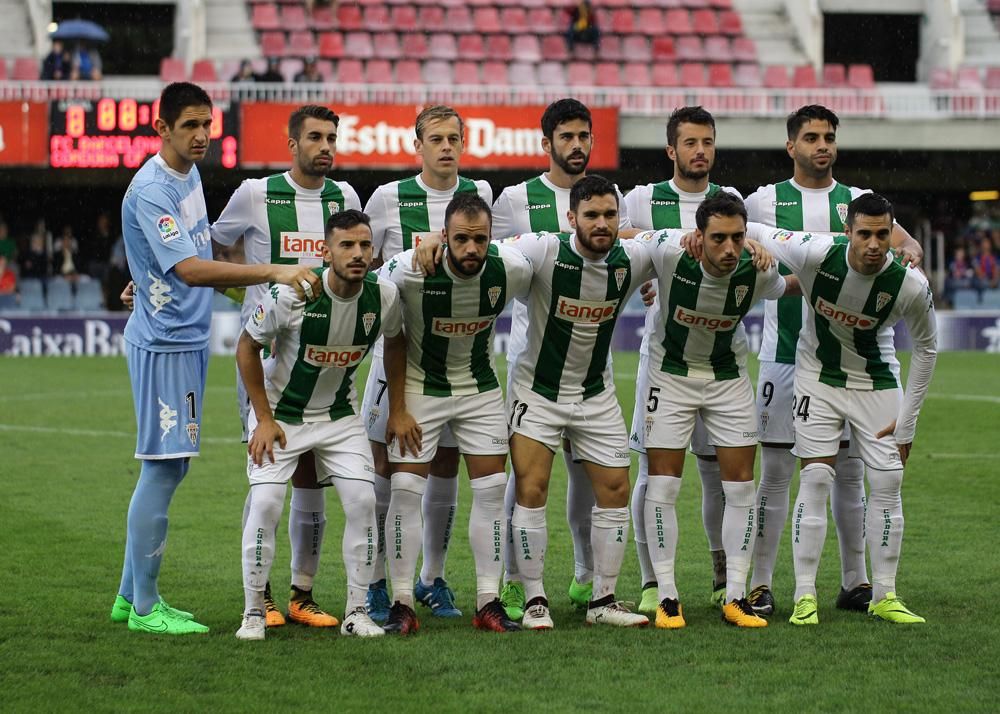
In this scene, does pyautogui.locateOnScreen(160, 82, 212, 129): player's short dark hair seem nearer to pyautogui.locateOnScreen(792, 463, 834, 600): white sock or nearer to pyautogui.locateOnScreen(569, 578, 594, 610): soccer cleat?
pyautogui.locateOnScreen(569, 578, 594, 610): soccer cleat

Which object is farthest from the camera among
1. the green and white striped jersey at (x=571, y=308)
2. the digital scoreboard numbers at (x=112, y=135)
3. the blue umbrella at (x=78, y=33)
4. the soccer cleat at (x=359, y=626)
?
the blue umbrella at (x=78, y=33)

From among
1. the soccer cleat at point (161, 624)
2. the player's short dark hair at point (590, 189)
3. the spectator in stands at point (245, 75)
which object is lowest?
the soccer cleat at point (161, 624)

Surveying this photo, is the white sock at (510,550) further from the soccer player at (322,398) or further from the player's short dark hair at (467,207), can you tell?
the player's short dark hair at (467,207)

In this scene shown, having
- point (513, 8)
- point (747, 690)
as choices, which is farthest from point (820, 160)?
point (513, 8)

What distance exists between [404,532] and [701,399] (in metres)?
1.35

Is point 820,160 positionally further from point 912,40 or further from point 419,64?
point 912,40

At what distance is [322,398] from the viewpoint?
5.76 m

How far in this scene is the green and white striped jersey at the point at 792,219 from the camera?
257 inches

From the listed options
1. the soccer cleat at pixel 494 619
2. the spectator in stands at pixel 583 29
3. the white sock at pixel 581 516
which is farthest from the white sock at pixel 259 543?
the spectator in stands at pixel 583 29

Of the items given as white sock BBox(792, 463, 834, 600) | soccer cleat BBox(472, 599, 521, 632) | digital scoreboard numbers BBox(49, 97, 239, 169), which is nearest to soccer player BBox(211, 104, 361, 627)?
soccer cleat BBox(472, 599, 521, 632)

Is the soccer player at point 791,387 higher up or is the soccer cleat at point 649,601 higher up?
the soccer player at point 791,387

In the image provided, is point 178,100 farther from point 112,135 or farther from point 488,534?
point 112,135

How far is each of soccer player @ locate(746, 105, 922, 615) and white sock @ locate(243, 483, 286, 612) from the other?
2091mm

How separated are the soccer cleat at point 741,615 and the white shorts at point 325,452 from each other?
156cm
